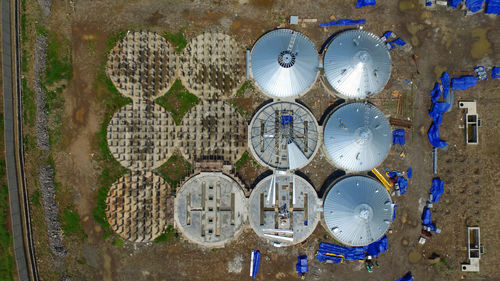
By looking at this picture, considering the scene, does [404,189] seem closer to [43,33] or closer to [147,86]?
[147,86]

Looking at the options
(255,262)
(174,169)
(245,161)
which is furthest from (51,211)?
(255,262)

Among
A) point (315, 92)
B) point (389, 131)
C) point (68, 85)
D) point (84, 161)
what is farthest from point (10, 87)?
point (389, 131)

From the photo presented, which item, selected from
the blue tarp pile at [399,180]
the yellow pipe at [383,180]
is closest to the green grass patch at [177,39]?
the yellow pipe at [383,180]

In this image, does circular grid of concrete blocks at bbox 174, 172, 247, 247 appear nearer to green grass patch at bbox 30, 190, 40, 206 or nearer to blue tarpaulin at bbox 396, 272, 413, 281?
green grass patch at bbox 30, 190, 40, 206

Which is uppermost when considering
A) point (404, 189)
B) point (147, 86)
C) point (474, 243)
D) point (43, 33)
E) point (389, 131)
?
point (43, 33)

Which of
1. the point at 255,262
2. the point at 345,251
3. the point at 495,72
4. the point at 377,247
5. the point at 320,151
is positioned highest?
the point at 495,72

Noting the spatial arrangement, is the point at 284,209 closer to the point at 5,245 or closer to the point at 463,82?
the point at 463,82

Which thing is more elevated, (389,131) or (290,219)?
(389,131)

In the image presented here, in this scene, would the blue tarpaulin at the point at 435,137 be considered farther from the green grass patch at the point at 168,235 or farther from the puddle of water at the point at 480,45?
the green grass patch at the point at 168,235

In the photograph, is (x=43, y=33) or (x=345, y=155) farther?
(x=43, y=33)
